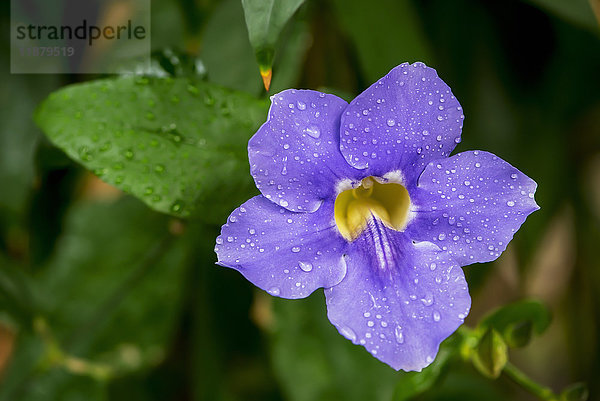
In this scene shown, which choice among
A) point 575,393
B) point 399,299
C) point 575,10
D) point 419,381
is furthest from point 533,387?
point 575,10

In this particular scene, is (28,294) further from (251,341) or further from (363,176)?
(363,176)

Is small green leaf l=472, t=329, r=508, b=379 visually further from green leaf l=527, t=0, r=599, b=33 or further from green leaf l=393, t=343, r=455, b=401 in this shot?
green leaf l=527, t=0, r=599, b=33

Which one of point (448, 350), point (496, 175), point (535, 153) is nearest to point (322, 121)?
point (496, 175)

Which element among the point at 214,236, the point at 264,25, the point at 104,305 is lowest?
the point at 104,305

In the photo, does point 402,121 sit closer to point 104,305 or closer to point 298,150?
point 298,150

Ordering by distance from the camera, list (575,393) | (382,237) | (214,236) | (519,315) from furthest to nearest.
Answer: (214,236) < (519,315) < (575,393) < (382,237)

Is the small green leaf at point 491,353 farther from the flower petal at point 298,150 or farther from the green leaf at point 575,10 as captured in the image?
the green leaf at point 575,10
